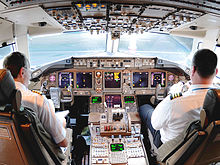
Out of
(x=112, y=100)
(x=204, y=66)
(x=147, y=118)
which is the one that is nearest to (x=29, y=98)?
(x=204, y=66)

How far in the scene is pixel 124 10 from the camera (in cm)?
200

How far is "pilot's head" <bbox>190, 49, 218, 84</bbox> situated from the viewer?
160 cm

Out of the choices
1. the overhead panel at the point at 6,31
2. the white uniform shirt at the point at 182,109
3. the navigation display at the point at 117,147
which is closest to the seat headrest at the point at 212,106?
the white uniform shirt at the point at 182,109

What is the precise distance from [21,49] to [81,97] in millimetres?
1566

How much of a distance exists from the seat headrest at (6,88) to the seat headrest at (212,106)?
120 cm

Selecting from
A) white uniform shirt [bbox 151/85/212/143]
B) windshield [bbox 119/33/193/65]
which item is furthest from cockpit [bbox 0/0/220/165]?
windshield [bbox 119/33/193/65]

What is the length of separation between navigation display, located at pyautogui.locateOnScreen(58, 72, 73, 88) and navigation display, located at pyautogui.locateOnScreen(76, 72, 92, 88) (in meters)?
0.15

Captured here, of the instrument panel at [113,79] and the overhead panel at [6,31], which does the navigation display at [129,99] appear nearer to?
the instrument panel at [113,79]

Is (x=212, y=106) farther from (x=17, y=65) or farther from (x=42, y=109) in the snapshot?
(x=17, y=65)

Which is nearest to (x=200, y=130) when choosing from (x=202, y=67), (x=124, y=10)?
(x=202, y=67)

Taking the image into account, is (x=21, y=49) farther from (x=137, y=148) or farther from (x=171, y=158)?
(x=171, y=158)

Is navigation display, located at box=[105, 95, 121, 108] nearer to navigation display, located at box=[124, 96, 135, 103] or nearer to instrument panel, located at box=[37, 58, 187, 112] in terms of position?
instrument panel, located at box=[37, 58, 187, 112]

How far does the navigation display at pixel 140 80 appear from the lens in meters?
3.97

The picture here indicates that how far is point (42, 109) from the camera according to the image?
1652 mm
